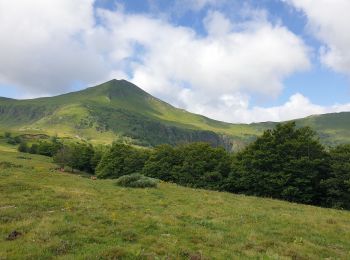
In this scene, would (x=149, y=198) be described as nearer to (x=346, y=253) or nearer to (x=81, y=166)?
(x=346, y=253)

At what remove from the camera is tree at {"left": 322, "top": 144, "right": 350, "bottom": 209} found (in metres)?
50.4

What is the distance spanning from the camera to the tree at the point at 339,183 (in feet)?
165

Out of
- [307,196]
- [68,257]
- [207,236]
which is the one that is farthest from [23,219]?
[307,196]

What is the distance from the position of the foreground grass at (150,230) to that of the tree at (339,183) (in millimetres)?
26231

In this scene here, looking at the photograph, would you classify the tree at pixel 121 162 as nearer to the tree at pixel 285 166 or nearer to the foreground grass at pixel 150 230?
the tree at pixel 285 166

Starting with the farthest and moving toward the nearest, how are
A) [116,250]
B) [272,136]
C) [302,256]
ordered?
[272,136] → [302,256] → [116,250]

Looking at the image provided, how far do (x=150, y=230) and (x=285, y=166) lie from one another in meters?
42.4

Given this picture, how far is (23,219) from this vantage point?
1872 centimetres

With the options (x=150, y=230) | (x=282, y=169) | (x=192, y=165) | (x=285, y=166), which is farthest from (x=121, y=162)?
(x=150, y=230)

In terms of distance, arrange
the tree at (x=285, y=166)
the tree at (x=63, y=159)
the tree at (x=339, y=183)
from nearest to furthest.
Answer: the tree at (x=339, y=183)
the tree at (x=285, y=166)
the tree at (x=63, y=159)

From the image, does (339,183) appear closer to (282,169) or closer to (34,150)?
(282,169)

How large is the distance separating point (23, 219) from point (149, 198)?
1350cm

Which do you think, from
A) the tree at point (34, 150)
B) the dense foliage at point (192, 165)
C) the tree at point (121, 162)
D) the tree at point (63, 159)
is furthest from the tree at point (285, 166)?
the tree at point (34, 150)

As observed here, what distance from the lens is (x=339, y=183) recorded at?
5106cm
